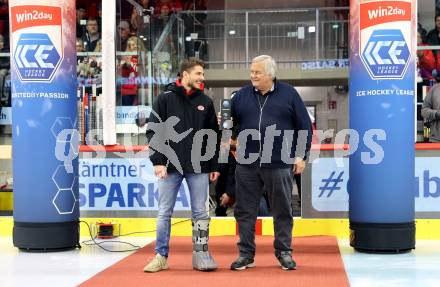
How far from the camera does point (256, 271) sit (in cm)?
486

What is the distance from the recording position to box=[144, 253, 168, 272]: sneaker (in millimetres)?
4836

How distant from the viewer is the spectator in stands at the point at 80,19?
9.81 meters

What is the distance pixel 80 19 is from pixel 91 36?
1450 millimetres

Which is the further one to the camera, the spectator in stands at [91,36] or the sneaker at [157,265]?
the spectator in stands at [91,36]

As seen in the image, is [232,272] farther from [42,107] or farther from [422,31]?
[422,31]

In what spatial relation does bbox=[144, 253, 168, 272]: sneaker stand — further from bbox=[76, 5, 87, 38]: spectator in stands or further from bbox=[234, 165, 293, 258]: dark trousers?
bbox=[76, 5, 87, 38]: spectator in stands

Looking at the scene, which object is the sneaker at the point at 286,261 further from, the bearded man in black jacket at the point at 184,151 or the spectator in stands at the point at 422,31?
the spectator in stands at the point at 422,31

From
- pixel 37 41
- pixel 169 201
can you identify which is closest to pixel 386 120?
pixel 169 201

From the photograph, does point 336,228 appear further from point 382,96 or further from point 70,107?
point 70,107

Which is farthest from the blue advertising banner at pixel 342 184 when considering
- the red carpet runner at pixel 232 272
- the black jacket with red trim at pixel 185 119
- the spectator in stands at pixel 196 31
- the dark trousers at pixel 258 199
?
the spectator in stands at pixel 196 31

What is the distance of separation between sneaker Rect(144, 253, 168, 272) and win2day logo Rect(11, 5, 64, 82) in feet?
6.43

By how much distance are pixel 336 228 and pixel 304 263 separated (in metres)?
1.35

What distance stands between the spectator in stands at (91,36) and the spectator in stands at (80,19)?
8 centimetres

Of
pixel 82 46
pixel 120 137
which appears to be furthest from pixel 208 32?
pixel 120 137
